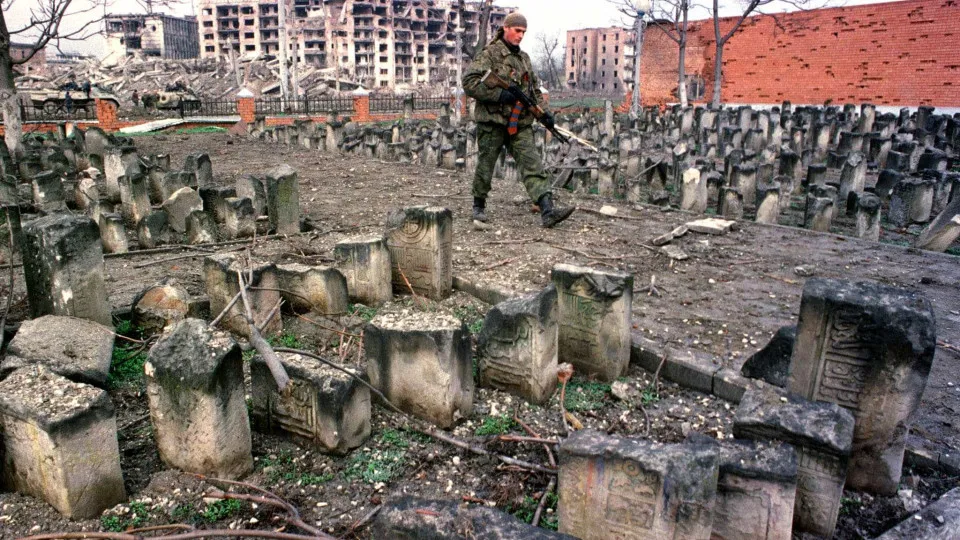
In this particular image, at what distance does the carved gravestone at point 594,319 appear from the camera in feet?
13.1

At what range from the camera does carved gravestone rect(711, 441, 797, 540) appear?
96.3 inches

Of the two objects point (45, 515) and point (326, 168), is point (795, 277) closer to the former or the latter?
point (45, 515)

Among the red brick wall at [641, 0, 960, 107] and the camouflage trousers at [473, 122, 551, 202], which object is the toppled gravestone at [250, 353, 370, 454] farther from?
the red brick wall at [641, 0, 960, 107]

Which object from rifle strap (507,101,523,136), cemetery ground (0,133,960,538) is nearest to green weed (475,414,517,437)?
cemetery ground (0,133,960,538)

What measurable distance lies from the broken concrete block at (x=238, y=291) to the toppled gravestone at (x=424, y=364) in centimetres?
133

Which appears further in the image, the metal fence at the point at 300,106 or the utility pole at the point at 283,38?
the utility pole at the point at 283,38

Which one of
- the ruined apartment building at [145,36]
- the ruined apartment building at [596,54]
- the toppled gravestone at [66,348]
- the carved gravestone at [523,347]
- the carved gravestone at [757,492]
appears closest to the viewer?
the carved gravestone at [757,492]

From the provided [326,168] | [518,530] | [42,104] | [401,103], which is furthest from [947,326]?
[42,104]

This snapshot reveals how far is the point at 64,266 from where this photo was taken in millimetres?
4125

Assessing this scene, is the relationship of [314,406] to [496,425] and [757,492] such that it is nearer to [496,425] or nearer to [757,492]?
[496,425]

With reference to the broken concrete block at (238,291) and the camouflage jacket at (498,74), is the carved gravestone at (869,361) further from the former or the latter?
the camouflage jacket at (498,74)

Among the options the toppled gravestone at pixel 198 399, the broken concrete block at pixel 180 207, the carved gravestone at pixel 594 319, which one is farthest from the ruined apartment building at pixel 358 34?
the toppled gravestone at pixel 198 399

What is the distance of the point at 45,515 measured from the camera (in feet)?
8.57

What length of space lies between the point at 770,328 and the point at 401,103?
26.7m
